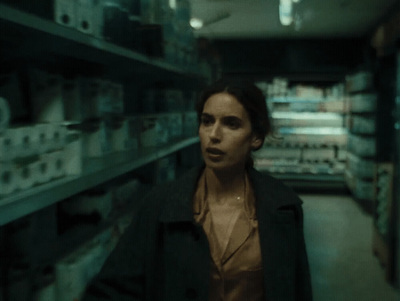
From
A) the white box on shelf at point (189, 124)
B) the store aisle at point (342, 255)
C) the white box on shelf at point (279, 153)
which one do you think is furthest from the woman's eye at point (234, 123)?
the white box on shelf at point (279, 153)

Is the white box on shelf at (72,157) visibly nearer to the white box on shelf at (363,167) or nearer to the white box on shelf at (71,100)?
the white box on shelf at (71,100)

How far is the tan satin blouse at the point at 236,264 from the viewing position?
130 centimetres

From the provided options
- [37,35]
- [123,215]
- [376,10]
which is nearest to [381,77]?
[376,10]

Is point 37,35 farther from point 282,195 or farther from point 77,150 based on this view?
point 282,195

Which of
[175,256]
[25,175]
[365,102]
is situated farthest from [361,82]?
[25,175]

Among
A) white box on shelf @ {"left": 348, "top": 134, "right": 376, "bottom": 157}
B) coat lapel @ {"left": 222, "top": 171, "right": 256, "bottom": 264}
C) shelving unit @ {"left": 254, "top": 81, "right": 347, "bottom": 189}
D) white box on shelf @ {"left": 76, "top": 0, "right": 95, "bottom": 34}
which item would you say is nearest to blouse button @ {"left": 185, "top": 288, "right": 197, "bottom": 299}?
coat lapel @ {"left": 222, "top": 171, "right": 256, "bottom": 264}

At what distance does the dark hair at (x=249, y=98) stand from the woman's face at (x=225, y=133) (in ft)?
0.05

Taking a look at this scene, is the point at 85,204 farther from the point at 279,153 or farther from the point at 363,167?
the point at 279,153

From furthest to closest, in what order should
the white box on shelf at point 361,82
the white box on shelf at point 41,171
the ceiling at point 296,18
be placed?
the white box on shelf at point 361,82 → the ceiling at point 296,18 → the white box on shelf at point 41,171

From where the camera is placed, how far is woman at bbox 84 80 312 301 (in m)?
1.27

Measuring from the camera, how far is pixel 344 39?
26.1 feet

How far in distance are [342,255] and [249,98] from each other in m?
3.51

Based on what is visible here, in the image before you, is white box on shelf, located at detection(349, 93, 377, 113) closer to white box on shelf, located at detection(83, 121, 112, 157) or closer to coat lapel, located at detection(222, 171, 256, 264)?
Result: white box on shelf, located at detection(83, 121, 112, 157)

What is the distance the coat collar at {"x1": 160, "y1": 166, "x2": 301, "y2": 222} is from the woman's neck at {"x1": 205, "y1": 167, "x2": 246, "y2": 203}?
5 cm
